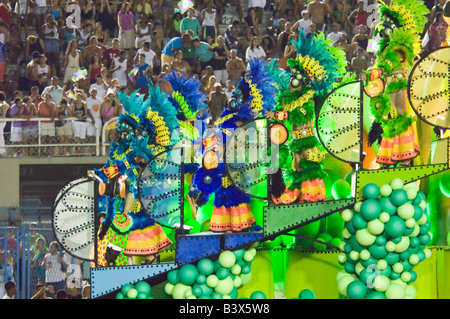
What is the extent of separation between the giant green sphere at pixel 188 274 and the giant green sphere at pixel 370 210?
1574mm

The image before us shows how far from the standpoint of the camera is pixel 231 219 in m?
9.84

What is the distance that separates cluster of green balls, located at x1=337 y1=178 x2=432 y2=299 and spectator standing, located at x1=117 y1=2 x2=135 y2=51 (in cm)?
830

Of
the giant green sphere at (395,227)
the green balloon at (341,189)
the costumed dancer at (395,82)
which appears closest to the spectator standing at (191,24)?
the green balloon at (341,189)

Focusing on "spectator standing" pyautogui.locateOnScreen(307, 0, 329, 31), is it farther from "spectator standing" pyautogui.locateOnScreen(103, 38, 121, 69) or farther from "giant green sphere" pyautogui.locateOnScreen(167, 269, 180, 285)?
"giant green sphere" pyautogui.locateOnScreen(167, 269, 180, 285)

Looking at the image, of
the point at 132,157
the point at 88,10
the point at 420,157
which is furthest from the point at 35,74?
the point at 420,157

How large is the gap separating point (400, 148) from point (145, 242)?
2494 mm

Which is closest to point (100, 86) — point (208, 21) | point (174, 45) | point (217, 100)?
point (174, 45)

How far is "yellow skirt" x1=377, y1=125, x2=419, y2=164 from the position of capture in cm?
954

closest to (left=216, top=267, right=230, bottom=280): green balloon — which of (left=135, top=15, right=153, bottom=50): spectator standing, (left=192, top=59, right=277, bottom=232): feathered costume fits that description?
(left=192, top=59, right=277, bottom=232): feathered costume

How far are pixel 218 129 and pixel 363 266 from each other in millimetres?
1882

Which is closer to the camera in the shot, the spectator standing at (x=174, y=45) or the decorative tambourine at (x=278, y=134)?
the decorative tambourine at (x=278, y=134)

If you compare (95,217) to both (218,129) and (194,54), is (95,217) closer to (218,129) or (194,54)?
(218,129)

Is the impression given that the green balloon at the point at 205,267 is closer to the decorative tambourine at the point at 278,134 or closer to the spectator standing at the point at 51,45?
the decorative tambourine at the point at 278,134

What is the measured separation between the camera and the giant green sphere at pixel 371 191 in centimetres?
930
